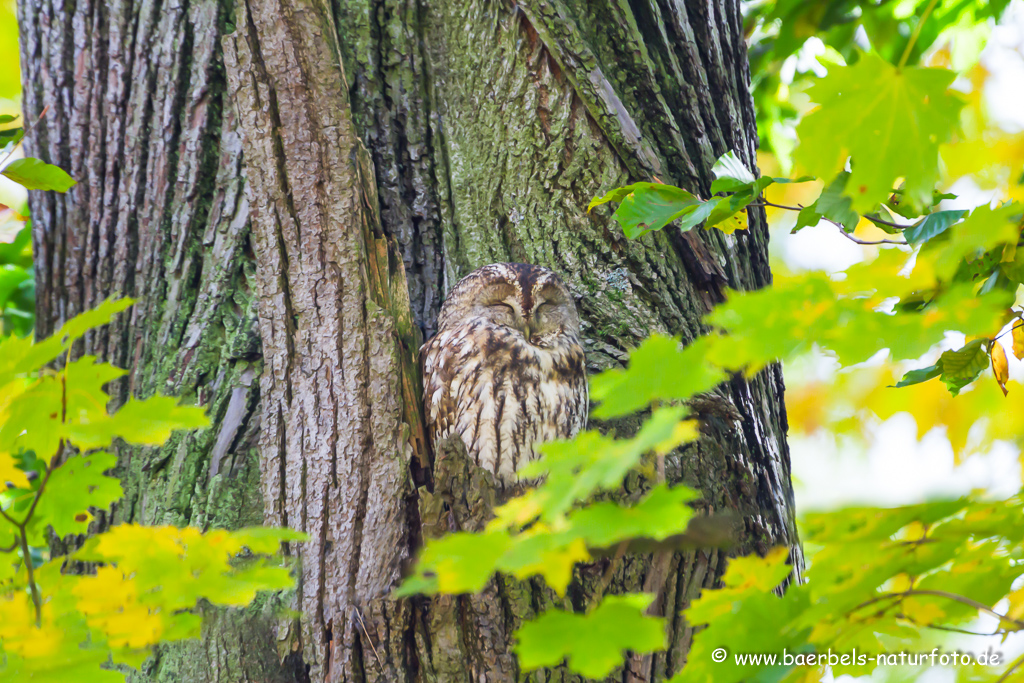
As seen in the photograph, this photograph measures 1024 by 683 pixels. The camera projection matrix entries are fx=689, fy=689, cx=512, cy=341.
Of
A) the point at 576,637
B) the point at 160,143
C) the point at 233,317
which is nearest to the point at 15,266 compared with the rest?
the point at 160,143

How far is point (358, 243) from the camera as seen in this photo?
166 centimetres

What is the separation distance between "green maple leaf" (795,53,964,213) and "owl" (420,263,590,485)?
1.14 metres

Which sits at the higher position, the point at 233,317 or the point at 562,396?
the point at 233,317

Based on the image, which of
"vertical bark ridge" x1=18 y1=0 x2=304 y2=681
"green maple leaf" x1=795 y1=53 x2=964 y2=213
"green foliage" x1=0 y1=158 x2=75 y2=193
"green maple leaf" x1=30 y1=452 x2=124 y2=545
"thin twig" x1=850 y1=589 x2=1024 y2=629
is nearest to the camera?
"thin twig" x1=850 y1=589 x2=1024 y2=629

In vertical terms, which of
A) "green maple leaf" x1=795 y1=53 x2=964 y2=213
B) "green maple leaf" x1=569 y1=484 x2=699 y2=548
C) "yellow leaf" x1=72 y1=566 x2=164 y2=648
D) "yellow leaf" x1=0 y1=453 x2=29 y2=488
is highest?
"green maple leaf" x1=795 y1=53 x2=964 y2=213

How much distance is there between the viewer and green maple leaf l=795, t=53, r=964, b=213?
0.95m

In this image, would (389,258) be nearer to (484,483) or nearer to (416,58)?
(484,483)

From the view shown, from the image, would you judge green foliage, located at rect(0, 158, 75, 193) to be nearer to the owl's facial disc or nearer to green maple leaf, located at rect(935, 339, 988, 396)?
the owl's facial disc

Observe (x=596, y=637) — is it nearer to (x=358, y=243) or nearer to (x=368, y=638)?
(x=368, y=638)

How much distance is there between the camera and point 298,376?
1.68 metres

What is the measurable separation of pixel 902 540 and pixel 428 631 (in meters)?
0.96

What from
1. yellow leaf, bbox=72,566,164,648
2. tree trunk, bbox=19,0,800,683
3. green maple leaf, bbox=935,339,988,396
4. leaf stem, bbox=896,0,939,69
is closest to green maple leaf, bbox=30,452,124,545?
yellow leaf, bbox=72,566,164,648

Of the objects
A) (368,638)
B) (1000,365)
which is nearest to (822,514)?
(1000,365)

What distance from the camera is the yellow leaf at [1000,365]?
1.45 m
